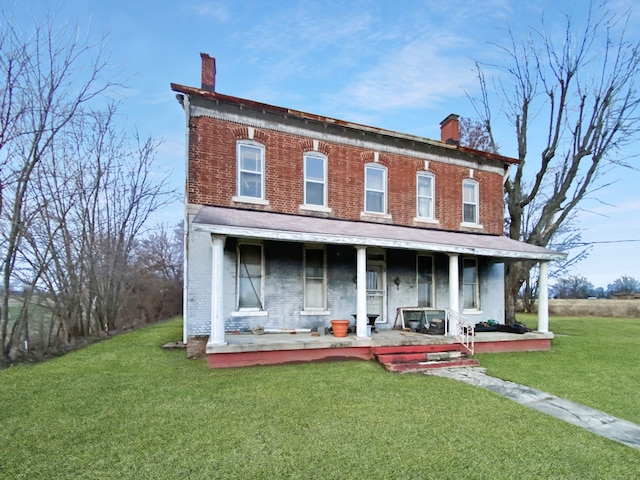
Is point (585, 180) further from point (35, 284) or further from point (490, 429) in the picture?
point (35, 284)

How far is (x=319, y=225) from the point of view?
30.5 ft

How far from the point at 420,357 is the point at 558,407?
9.64ft

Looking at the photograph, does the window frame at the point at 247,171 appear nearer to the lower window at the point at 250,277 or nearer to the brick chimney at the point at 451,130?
the lower window at the point at 250,277

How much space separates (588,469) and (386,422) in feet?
6.98

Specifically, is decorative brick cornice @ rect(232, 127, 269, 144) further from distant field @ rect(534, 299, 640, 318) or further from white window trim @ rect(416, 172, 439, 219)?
distant field @ rect(534, 299, 640, 318)

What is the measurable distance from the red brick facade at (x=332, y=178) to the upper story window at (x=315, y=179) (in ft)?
0.53

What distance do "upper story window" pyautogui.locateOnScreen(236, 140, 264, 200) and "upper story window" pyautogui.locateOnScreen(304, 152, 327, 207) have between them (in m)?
1.38

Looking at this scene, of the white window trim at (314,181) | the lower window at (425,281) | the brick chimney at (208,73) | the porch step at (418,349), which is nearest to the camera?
the porch step at (418,349)

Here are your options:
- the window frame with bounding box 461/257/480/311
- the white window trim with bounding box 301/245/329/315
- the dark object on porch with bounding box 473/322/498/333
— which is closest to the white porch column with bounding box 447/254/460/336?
the dark object on porch with bounding box 473/322/498/333

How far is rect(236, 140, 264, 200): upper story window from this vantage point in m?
9.70

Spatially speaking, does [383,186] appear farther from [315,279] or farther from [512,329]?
[512,329]

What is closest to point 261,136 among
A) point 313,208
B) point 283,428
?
point 313,208

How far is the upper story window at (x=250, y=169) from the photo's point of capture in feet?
31.8

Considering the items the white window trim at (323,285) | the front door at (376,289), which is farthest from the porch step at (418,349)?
the front door at (376,289)
